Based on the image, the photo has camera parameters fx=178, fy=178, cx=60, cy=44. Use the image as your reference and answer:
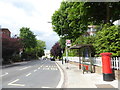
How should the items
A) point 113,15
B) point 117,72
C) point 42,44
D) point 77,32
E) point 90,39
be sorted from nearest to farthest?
point 117,72
point 113,15
point 77,32
point 90,39
point 42,44

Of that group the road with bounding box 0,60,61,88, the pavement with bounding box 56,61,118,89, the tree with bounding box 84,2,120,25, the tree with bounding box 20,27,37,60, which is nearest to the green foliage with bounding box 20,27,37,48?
the tree with bounding box 20,27,37,60

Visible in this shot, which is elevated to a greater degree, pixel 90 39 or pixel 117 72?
pixel 90 39

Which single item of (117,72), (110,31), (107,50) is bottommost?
(117,72)

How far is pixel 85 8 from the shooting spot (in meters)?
15.4

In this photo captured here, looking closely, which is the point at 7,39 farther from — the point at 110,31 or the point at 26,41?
the point at 26,41

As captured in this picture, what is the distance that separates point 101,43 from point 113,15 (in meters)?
4.90

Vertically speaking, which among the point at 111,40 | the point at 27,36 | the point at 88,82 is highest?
the point at 27,36

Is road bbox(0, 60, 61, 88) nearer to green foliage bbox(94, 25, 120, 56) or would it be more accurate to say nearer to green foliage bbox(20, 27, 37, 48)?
green foliage bbox(94, 25, 120, 56)

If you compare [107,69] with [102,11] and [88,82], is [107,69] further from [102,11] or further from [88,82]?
[102,11]

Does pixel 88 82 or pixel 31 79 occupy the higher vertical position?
pixel 88 82

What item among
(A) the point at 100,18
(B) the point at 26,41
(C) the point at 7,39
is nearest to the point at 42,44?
(B) the point at 26,41

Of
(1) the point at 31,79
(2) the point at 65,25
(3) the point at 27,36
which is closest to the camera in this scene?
(1) the point at 31,79

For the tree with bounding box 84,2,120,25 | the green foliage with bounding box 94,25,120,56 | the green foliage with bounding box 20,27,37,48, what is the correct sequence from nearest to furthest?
the green foliage with bounding box 94,25,120,56, the tree with bounding box 84,2,120,25, the green foliage with bounding box 20,27,37,48

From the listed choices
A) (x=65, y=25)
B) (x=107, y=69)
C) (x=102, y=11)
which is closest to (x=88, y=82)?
(x=107, y=69)
